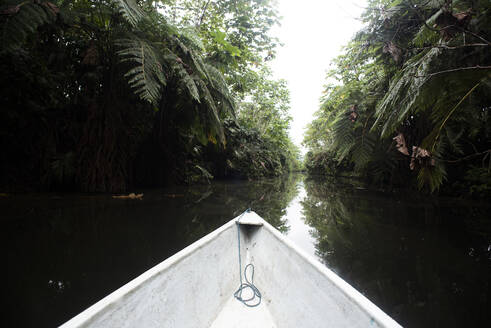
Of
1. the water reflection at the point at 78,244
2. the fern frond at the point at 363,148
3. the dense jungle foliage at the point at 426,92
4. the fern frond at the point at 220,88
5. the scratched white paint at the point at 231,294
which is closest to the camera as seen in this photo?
the scratched white paint at the point at 231,294

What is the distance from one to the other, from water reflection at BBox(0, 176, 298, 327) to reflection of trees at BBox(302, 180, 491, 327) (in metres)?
0.67

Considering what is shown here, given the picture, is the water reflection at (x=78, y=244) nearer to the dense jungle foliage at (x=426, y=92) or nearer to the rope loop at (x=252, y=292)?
the rope loop at (x=252, y=292)

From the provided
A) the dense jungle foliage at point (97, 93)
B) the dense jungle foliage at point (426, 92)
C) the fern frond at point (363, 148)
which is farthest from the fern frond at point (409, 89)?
the dense jungle foliage at point (97, 93)

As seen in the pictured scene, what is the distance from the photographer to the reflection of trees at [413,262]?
3.14 feet

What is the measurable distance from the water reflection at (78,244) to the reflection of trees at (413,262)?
0.67 meters

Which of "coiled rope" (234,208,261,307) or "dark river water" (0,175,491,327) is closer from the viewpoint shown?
"dark river water" (0,175,491,327)

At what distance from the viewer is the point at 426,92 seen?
→ 1604mm

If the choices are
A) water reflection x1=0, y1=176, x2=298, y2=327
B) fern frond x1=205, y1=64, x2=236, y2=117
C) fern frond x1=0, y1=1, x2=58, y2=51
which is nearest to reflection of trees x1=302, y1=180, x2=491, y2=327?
water reflection x1=0, y1=176, x2=298, y2=327

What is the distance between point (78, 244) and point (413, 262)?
7.90 feet

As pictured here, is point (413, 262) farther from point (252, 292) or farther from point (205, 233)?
point (205, 233)

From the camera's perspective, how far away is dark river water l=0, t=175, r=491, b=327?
0.94 m

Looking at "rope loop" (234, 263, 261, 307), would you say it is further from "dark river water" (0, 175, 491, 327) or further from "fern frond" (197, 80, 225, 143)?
"fern frond" (197, 80, 225, 143)

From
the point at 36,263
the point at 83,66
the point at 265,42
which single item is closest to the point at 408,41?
the point at 265,42

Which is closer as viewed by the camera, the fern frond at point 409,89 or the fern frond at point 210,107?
the fern frond at point 409,89
